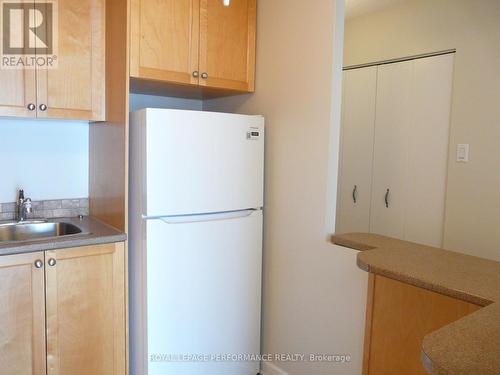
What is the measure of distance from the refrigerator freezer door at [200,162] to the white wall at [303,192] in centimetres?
16

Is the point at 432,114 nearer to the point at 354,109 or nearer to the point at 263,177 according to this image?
the point at 354,109

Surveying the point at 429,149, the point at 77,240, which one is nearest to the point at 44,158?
the point at 77,240

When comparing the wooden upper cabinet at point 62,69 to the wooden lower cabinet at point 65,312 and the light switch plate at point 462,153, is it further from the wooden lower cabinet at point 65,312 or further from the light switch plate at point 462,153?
the light switch plate at point 462,153

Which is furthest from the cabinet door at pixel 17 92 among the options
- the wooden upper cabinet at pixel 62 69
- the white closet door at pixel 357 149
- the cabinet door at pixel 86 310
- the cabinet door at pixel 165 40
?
the white closet door at pixel 357 149

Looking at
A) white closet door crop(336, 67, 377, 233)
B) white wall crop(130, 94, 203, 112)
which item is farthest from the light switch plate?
white wall crop(130, 94, 203, 112)

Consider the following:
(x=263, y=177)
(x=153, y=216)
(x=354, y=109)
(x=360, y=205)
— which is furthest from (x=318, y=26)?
(x=360, y=205)

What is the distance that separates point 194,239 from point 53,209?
887 millimetres

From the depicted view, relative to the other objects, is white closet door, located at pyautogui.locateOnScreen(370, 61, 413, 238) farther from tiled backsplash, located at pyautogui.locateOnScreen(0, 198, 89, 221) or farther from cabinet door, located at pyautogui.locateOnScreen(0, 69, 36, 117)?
cabinet door, located at pyautogui.locateOnScreen(0, 69, 36, 117)

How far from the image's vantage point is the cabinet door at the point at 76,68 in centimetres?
188

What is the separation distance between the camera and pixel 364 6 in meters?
2.98

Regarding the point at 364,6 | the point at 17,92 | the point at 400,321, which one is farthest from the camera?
the point at 364,6

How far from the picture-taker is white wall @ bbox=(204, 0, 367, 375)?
6.23 ft

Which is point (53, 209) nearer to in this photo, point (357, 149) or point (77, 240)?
point (77, 240)

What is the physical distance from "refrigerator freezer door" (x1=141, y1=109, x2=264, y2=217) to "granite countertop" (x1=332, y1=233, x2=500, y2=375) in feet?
1.87
